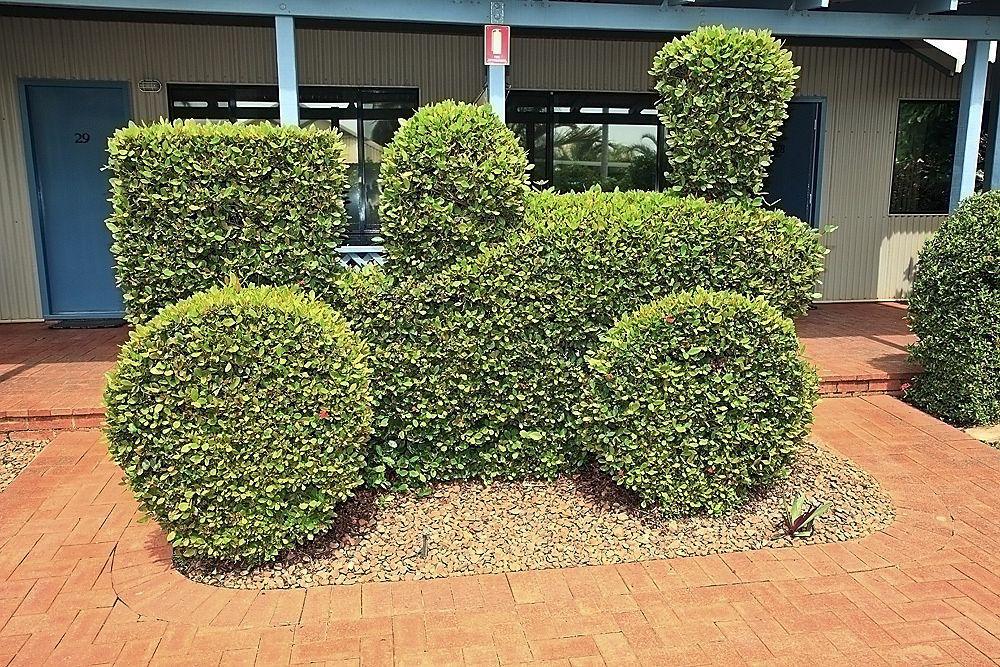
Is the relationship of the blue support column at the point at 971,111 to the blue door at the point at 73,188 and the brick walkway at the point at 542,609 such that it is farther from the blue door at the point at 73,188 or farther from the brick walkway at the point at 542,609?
the blue door at the point at 73,188

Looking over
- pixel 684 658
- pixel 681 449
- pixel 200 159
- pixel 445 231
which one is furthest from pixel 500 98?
pixel 684 658

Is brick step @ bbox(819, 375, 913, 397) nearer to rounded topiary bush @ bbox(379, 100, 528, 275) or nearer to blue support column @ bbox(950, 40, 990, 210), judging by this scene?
blue support column @ bbox(950, 40, 990, 210)

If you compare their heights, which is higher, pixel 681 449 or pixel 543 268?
pixel 543 268

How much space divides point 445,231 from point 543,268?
0.52 metres

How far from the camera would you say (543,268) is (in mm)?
3691

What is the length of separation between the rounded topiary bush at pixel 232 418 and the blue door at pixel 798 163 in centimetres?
711

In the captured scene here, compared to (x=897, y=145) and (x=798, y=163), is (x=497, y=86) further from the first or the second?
(x=897, y=145)

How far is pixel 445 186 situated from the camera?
3.56 metres

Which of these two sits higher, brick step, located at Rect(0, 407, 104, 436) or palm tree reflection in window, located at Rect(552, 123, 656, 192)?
palm tree reflection in window, located at Rect(552, 123, 656, 192)

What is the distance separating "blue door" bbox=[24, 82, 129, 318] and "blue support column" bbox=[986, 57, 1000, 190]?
829 cm

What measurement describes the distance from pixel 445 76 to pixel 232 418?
5975 millimetres

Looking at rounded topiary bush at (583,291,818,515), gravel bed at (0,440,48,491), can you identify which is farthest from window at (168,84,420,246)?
rounded topiary bush at (583,291,818,515)

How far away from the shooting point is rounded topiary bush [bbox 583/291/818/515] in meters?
3.46

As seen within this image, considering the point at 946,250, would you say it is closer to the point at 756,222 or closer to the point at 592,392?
the point at 756,222
